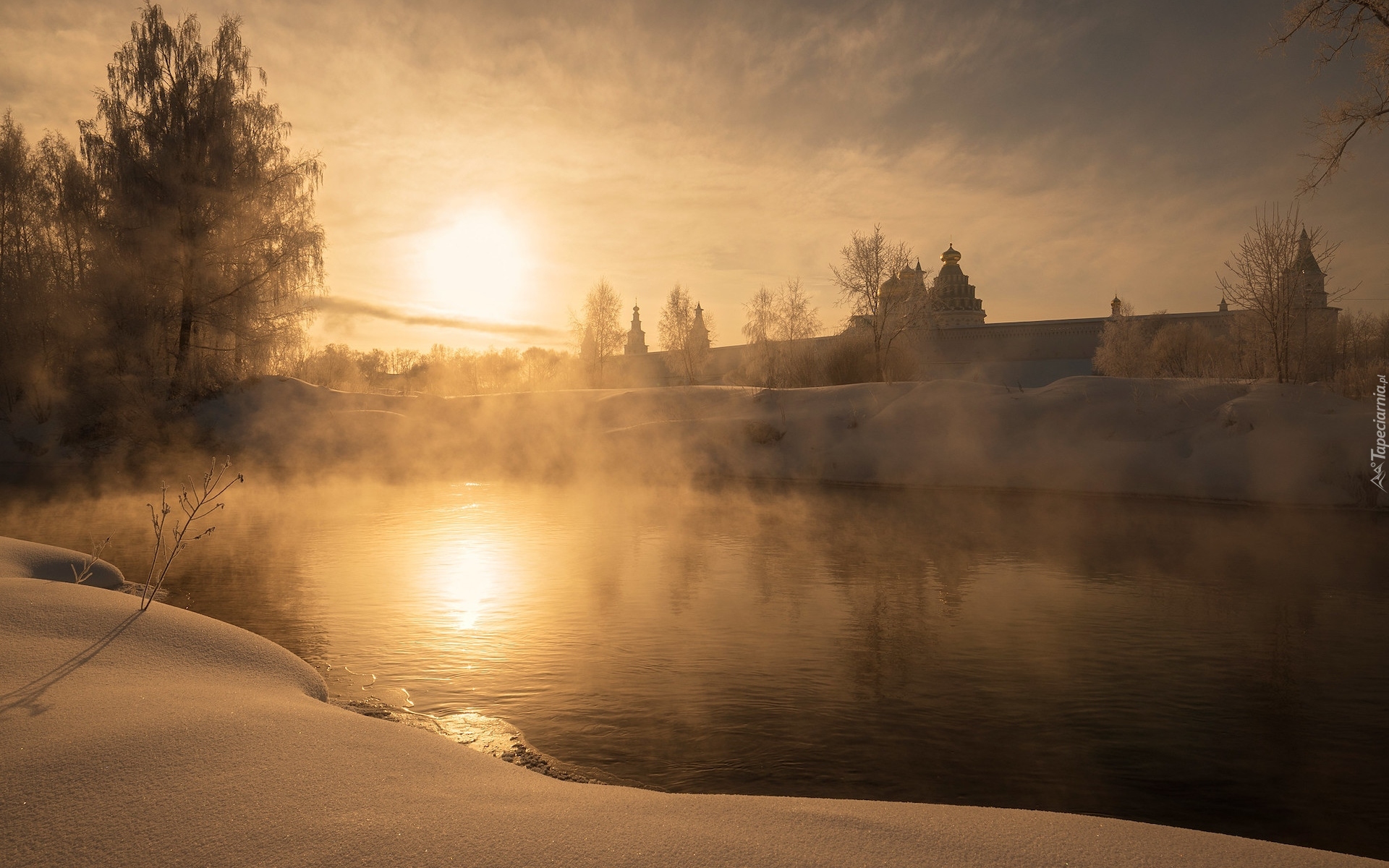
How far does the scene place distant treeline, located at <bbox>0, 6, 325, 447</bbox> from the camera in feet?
74.9

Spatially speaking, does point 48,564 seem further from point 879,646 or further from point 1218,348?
point 1218,348

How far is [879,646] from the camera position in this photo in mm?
6715

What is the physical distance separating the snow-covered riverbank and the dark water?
1.41m

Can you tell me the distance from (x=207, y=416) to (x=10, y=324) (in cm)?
794

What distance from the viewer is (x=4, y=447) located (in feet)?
78.8

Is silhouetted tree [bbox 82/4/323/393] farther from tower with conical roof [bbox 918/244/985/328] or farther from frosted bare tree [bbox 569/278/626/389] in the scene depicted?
tower with conical roof [bbox 918/244/985/328]

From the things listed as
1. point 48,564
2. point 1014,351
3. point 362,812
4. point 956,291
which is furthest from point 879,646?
point 956,291

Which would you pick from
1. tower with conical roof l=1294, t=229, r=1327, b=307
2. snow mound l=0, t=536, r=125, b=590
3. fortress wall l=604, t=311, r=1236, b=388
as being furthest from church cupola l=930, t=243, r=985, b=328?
snow mound l=0, t=536, r=125, b=590

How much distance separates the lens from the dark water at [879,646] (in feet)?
14.6

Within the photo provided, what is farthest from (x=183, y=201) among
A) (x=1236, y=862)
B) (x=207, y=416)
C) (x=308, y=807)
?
(x=1236, y=862)

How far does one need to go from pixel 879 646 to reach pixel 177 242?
24762 mm

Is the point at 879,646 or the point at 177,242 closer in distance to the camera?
the point at 879,646

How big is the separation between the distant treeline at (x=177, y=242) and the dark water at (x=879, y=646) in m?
12.2

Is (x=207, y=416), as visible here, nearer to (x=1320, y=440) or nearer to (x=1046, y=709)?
(x=1046, y=709)
